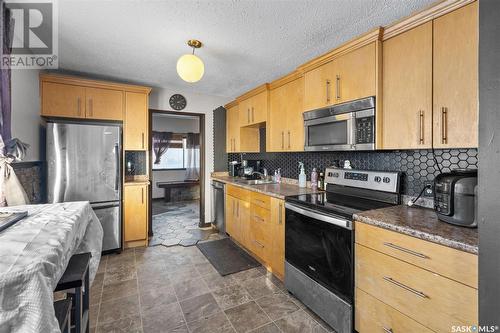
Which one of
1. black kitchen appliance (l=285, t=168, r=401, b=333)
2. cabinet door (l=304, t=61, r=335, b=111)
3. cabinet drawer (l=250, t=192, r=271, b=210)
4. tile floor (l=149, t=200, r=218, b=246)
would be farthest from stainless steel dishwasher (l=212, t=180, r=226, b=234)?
cabinet door (l=304, t=61, r=335, b=111)

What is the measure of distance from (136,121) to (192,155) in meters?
3.76

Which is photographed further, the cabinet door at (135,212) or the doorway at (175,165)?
the doorway at (175,165)

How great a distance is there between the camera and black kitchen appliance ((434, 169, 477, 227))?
1.20 m

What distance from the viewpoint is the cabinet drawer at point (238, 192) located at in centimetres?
294

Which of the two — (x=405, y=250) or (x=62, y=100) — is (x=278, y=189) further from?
(x=62, y=100)

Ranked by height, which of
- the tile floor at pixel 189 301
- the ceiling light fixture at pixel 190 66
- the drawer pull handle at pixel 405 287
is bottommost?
the tile floor at pixel 189 301

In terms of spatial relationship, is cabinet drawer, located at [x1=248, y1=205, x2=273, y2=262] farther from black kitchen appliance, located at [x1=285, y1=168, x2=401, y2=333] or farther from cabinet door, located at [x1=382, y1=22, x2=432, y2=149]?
cabinet door, located at [x1=382, y1=22, x2=432, y2=149]

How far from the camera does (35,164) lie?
8.45ft

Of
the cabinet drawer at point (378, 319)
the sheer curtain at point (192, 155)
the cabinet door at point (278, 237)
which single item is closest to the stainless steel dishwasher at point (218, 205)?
the cabinet door at point (278, 237)

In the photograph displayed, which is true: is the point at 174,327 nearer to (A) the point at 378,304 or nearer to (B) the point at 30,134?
(A) the point at 378,304

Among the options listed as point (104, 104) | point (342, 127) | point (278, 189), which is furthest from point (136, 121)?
point (342, 127)

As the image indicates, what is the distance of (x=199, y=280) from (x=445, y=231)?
2127 millimetres

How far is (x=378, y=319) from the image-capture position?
1388mm

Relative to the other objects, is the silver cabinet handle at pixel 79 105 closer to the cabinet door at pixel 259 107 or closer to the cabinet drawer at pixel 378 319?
the cabinet door at pixel 259 107
